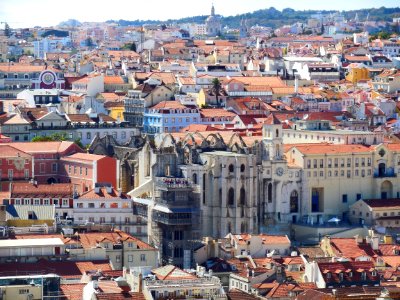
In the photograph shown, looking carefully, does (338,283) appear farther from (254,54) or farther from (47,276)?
(254,54)

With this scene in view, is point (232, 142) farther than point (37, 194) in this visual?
Yes

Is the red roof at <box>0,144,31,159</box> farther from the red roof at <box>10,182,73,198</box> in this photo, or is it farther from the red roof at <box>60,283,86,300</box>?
the red roof at <box>60,283,86,300</box>

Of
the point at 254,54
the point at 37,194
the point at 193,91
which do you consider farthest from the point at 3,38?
the point at 37,194

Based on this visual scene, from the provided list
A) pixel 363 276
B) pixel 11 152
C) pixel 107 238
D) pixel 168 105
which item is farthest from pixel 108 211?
pixel 168 105

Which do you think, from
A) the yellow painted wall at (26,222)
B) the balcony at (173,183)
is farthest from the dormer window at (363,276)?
the balcony at (173,183)

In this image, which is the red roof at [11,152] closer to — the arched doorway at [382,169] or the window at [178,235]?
the window at [178,235]

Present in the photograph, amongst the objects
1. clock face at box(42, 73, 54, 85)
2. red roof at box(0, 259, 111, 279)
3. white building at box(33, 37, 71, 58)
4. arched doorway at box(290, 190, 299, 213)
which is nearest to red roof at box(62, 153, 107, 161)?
arched doorway at box(290, 190, 299, 213)
